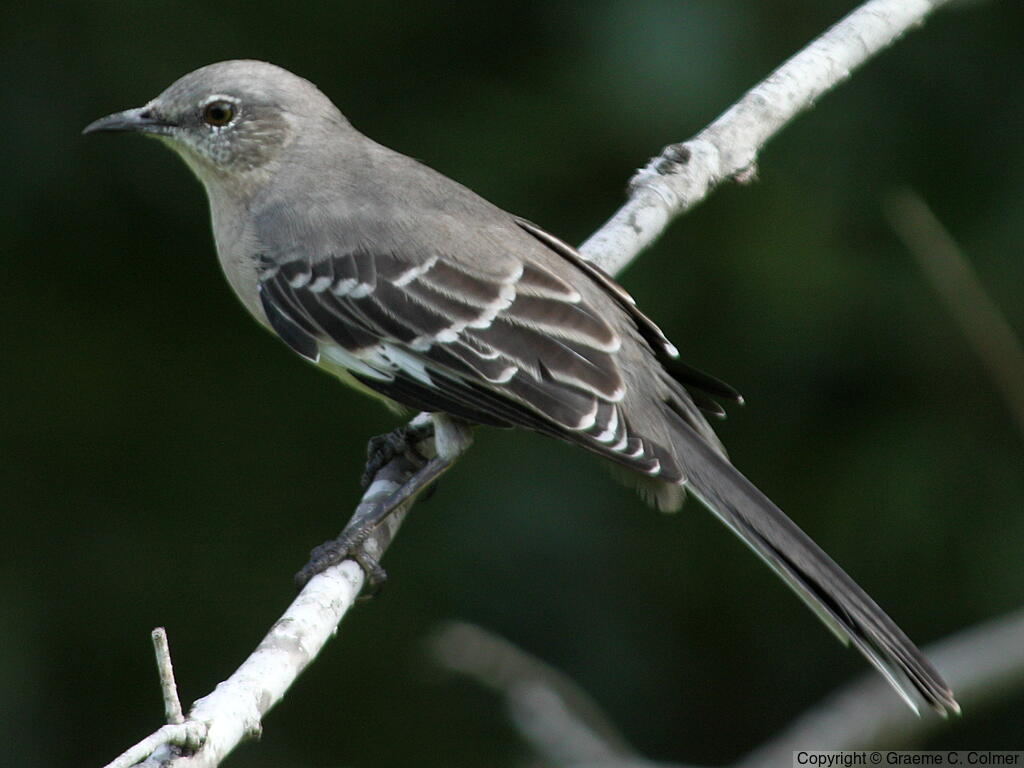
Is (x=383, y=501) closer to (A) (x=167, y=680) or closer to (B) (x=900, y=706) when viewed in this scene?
(B) (x=900, y=706)

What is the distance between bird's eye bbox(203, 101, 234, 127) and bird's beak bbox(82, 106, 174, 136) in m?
0.11

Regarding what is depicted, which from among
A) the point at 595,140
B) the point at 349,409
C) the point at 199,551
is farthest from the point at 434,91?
the point at 199,551

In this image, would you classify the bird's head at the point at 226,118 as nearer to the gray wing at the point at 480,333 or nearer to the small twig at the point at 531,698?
the gray wing at the point at 480,333

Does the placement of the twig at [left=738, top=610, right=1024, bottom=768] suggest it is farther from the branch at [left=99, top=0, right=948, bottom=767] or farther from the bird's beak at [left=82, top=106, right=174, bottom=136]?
the bird's beak at [left=82, top=106, right=174, bottom=136]

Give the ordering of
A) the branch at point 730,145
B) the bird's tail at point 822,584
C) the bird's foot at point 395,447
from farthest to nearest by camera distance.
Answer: the bird's foot at point 395,447 < the branch at point 730,145 < the bird's tail at point 822,584

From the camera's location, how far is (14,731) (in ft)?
15.0

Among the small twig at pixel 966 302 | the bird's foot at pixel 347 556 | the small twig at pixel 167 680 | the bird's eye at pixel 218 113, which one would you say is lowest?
the small twig at pixel 167 680

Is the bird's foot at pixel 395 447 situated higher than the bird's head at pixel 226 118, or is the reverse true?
the bird's head at pixel 226 118

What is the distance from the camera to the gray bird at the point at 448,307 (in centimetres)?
331

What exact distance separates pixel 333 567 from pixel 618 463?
74 centimetres

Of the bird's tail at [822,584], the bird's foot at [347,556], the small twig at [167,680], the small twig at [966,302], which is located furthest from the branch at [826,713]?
the small twig at [167,680]

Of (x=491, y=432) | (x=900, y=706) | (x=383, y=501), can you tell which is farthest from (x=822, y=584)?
(x=491, y=432)

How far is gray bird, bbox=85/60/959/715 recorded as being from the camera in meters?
3.31

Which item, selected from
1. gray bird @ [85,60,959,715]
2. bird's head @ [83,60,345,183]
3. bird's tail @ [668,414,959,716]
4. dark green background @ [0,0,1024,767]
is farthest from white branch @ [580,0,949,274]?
bird's head @ [83,60,345,183]
